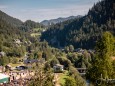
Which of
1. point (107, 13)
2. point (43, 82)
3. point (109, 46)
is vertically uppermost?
point (107, 13)

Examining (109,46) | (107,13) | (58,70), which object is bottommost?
(58,70)

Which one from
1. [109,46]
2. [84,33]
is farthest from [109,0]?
[109,46]

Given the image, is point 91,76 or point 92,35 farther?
point 92,35

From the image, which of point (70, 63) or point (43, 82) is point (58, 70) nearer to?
point (70, 63)

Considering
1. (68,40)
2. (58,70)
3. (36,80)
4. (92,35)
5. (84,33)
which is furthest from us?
(68,40)

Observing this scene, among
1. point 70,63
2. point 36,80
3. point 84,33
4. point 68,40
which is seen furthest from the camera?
point 68,40

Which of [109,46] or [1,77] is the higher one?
[109,46]

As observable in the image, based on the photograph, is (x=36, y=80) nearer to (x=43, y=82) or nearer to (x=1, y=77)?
(x=43, y=82)

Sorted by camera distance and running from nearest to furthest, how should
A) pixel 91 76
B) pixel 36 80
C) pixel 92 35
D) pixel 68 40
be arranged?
1. pixel 36 80
2. pixel 91 76
3. pixel 92 35
4. pixel 68 40

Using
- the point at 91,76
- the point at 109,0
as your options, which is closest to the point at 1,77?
the point at 91,76
